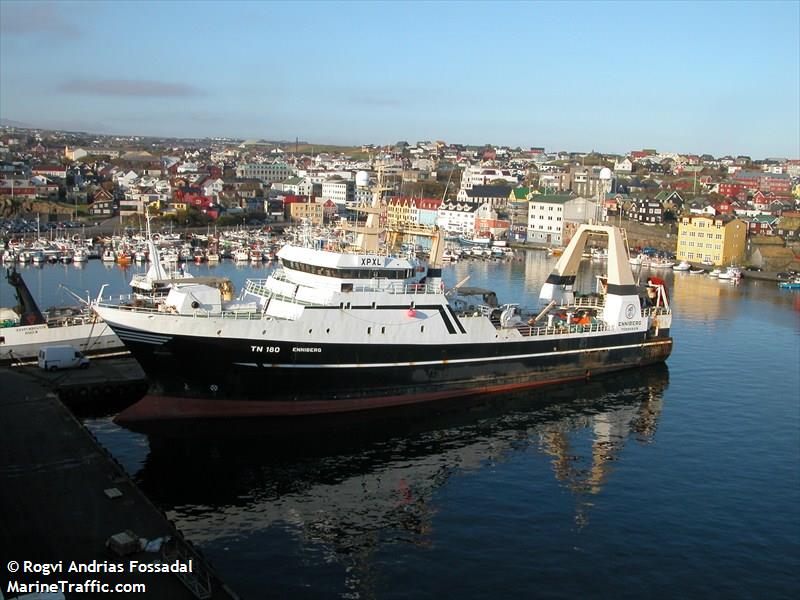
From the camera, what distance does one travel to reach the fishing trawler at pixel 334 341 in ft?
74.4

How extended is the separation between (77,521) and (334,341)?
1086 cm

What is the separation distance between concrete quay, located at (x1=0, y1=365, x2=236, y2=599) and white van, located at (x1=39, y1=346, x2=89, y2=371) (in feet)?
23.9

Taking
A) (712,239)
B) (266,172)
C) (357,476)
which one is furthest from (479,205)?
(357,476)

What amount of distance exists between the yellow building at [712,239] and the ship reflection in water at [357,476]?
57267mm

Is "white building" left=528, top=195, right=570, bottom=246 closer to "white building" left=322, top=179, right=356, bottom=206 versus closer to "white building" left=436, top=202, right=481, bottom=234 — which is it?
"white building" left=436, top=202, right=481, bottom=234

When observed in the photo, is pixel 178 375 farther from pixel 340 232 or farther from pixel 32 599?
pixel 32 599

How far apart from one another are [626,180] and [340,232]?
119m

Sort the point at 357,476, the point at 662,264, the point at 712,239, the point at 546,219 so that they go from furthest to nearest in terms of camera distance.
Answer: the point at 546,219
the point at 712,239
the point at 662,264
the point at 357,476

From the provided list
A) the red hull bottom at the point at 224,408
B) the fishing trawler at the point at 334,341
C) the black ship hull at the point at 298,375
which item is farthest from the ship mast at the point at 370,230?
the red hull bottom at the point at 224,408

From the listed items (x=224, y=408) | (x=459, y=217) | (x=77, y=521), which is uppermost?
(x=459, y=217)

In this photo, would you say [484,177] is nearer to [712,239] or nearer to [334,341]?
[712,239]

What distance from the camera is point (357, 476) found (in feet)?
66.7

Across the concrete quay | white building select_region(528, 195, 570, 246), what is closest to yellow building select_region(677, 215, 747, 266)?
white building select_region(528, 195, 570, 246)

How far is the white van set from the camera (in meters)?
26.6
